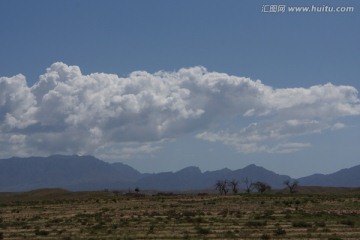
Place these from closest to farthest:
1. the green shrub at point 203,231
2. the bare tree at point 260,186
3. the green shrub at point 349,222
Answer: the green shrub at point 203,231
the green shrub at point 349,222
the bare tree at point 260,186

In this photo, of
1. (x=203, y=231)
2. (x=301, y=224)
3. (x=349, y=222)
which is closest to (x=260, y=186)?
(x=349, y=222)

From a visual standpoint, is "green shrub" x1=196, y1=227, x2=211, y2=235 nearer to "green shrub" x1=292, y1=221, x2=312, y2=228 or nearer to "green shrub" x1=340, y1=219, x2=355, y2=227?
"green shrub" x1=292, y1=221, x2=312, y2=228

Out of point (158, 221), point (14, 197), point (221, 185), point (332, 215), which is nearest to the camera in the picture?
point (158, 221)

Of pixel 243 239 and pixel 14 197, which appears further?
pixel 14 197

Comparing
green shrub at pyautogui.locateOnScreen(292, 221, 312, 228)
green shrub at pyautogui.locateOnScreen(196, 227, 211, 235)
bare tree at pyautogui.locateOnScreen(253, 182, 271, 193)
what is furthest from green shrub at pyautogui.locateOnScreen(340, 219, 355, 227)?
bare tree at pyautogui.locateOnScreen(253, 182, 271, 193)

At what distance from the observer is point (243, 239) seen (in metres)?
32.9

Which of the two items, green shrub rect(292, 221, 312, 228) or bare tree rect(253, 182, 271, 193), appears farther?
bare tree rect(253, 182, 271, 193)

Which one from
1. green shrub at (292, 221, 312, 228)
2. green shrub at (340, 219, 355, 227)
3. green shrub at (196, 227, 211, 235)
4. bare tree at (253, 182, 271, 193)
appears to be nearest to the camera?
green shrub at (196, 227, 211, 235)

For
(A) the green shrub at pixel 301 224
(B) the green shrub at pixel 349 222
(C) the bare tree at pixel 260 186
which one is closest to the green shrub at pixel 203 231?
(A) the green shrub at pixel 301 224

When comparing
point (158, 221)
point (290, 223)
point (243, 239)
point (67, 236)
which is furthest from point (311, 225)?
point (67, 236)

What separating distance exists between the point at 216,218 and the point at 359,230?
1379 centimetres

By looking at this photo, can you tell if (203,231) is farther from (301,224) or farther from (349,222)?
(349,222)

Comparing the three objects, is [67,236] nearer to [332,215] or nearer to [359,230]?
[359,230]

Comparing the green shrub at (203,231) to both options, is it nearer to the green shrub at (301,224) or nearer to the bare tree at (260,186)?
the green shrub at (301,224)
